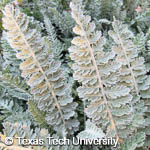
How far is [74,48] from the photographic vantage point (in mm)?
1034

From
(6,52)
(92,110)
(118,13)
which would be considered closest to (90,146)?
(92,110)

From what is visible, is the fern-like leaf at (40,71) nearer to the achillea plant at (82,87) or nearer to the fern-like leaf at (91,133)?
the achillea plant at (82,87)

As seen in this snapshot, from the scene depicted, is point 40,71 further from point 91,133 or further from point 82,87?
point 91,133

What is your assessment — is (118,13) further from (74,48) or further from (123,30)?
(74,48)

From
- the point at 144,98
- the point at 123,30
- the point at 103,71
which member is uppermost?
the point at 123,30

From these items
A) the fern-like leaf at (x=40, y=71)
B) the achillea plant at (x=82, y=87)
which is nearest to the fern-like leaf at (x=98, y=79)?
the achillea plant at (x=82, y=87)

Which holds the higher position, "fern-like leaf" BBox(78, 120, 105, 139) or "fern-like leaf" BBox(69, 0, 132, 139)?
"fern-like leaf" BBox(69, 0, 132, 139)

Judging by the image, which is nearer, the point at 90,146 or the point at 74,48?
the point at 74,48

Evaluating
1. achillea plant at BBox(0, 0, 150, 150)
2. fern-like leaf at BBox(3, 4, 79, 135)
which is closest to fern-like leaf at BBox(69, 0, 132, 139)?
achillea plant at BBox(0, 0, 150, 150)

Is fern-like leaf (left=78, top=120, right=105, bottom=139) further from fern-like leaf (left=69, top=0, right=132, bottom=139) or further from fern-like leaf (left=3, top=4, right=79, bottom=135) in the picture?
fern-like leaf (left=3, top=4, right=79, bottom=135)

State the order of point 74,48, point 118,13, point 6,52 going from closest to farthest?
point 74,48 < point 6,52 < point 118,13

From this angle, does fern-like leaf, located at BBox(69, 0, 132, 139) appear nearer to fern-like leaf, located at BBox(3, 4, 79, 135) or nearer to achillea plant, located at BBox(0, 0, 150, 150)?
achillea plant, located at BBox(0, 0, 150, 150)

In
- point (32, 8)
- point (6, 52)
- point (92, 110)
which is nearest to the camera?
point (92, 110)

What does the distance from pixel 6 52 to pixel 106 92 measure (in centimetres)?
78
